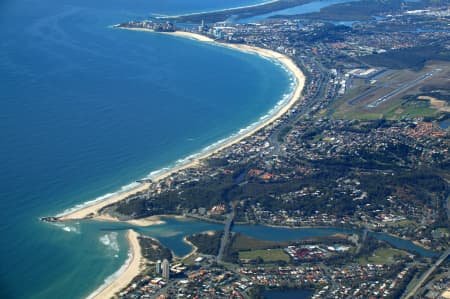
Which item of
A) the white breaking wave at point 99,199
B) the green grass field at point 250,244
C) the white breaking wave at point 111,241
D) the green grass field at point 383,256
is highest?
the white breaking wave at point 99,199

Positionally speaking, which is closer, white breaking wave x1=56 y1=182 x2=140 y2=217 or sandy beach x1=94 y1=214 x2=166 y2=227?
sandy beach x1=94 y1=214 x2=166 y2=227

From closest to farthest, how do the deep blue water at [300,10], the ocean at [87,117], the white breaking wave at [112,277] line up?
1. the white breaking wave at [112,277]
2. the ocean at [87,117]
3. the deep blue water at [300,10]

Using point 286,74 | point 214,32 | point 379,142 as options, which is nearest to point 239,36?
point 214,32

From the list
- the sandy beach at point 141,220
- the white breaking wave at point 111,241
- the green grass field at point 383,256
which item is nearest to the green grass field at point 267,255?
the green grass field at point 383,256

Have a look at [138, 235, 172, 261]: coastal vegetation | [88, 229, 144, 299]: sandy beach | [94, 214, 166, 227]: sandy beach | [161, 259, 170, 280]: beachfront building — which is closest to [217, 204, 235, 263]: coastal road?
[138, 235, 172, 261]: coastal vegetation

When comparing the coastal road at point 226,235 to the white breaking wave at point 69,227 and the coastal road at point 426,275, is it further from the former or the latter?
the coastal road at point 426,275

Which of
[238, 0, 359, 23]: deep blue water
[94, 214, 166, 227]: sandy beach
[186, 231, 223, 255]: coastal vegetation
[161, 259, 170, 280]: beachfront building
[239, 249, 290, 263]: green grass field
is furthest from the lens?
[238, 0, 359, 23]: deep blue water

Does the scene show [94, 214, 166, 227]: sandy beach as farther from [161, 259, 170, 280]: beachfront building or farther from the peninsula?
[161, 259, 170, 280]: beachfront building
